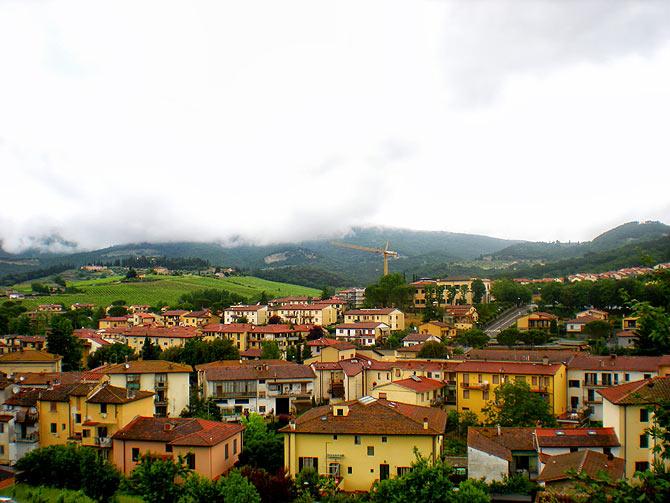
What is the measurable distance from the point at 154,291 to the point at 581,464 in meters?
107

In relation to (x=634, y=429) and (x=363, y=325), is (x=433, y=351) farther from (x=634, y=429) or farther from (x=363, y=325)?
(x=634, y=429)

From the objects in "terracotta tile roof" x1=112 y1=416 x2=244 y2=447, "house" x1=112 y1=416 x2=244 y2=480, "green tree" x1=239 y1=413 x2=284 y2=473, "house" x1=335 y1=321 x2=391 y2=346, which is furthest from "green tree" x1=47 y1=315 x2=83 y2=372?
"green tree" x1=239 y1=413 x2=284 y2=473

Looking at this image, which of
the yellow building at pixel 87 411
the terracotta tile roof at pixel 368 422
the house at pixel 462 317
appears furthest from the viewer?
the house at pixel 462 317

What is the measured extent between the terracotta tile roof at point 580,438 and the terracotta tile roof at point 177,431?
14417 mm

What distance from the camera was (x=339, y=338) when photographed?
64.8m

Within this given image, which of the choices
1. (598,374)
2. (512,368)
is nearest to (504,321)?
(598,374)

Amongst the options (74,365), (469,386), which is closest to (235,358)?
(74,365)

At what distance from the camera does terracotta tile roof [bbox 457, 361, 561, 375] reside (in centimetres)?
3522

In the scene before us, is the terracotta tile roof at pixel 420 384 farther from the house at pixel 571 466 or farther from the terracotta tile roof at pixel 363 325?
the terracotta tile roof at pixel 363 325

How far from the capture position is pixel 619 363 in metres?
36.2

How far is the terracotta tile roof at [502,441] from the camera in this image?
80.6 ft

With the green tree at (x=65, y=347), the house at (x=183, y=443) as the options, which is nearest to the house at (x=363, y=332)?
the green tree at (x=65, y=347)

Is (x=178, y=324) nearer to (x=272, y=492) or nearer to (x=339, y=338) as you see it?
(x=339, y=338)

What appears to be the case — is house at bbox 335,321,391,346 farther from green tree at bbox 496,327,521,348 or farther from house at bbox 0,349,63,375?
house at bbox 0,349,63,375
